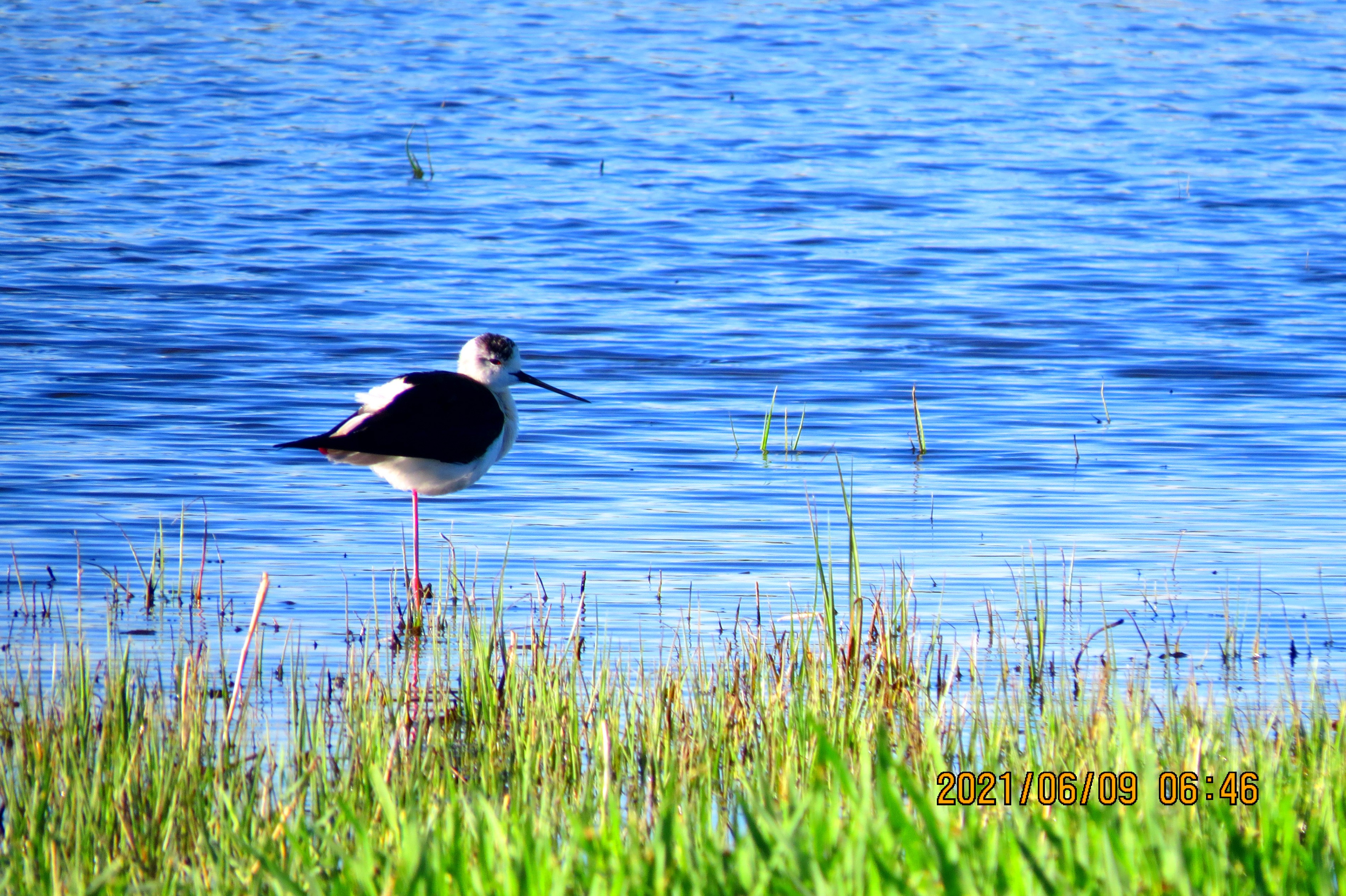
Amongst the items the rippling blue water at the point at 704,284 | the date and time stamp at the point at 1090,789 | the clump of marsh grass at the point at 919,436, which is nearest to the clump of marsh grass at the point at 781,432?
the rippling blue water at the point at 704,284

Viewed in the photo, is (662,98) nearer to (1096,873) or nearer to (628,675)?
(628,675)

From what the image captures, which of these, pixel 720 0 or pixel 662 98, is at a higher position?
pixel 720 0

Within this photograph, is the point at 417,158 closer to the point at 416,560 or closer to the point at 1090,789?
the point at 416,560

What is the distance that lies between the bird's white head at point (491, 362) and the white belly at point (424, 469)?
0.34m

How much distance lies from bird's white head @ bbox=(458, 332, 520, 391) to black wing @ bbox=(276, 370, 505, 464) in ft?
1.08

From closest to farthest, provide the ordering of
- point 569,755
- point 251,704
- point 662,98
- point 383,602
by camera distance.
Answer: point 569,755 < point 251,704 < point 383,602 < point 662,98

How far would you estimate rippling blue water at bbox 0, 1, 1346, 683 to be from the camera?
28.0ft

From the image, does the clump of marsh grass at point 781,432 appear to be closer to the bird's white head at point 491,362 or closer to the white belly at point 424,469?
the bird's white head at point 491,362

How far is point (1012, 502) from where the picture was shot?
363 inches

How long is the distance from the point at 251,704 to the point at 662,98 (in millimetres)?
21755

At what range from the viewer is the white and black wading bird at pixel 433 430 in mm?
7227

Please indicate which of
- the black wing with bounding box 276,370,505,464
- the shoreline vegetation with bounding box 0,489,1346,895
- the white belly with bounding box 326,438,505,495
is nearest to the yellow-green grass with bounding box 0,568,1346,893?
the shoreline vegetation with bounding box 0,489,1346,895

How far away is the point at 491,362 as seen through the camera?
8016mm

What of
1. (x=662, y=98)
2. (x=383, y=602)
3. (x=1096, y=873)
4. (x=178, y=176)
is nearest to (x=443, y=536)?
(x=383, y=602)
